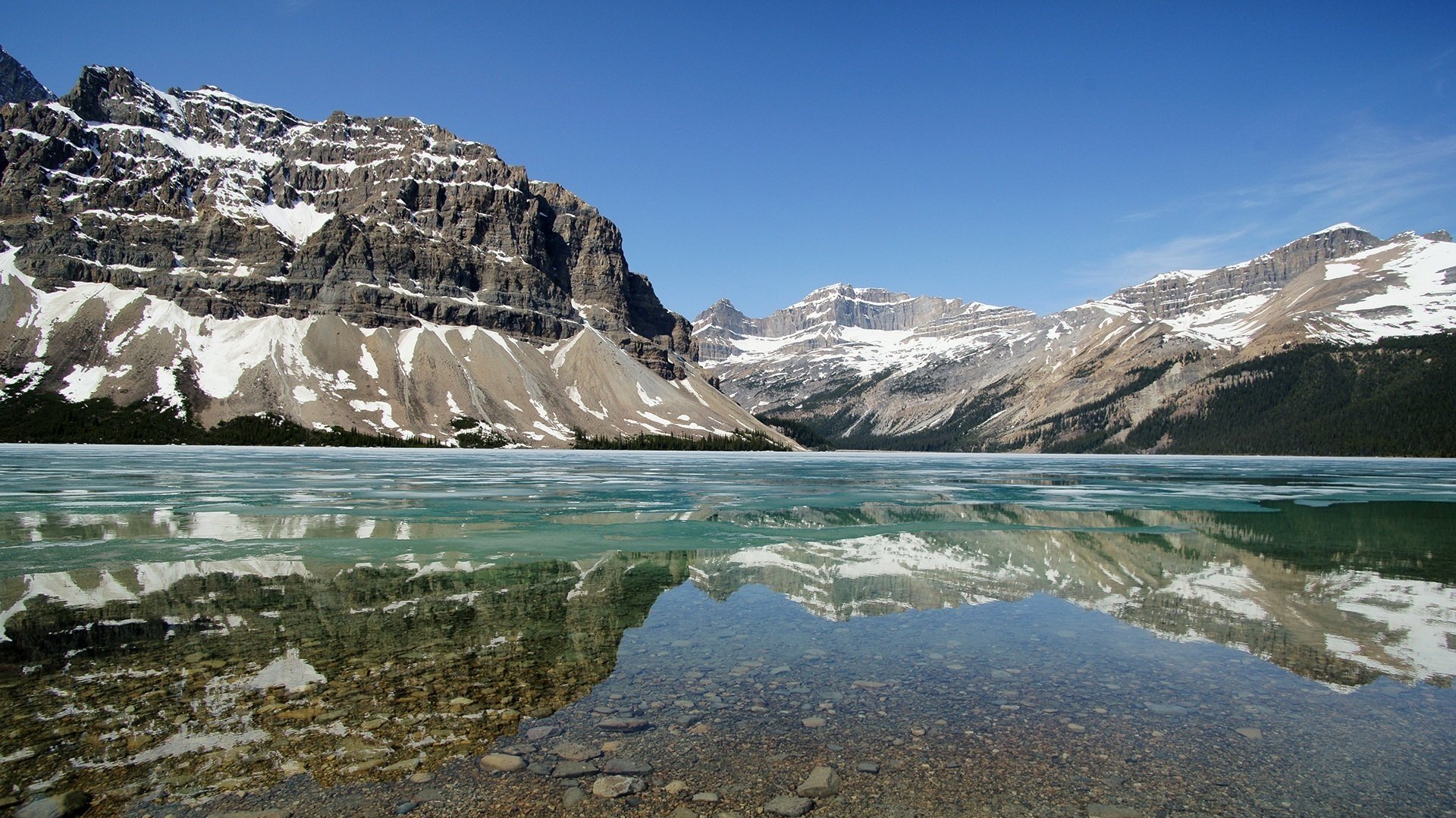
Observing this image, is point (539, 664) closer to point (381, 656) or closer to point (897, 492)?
point (381, 656)

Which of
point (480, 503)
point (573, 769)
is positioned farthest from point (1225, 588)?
point (480, 503)

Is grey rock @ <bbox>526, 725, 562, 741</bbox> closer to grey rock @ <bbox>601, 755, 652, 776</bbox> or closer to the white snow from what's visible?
grey rock @ <bbox>601, 755, 652, 776</bbox>

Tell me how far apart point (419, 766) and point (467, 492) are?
46112mm

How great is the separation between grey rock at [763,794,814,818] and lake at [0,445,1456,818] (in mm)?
40

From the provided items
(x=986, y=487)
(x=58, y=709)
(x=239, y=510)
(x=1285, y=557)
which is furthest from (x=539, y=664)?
(x=986, y=487)

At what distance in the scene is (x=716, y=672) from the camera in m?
13.2

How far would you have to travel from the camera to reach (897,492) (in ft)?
197

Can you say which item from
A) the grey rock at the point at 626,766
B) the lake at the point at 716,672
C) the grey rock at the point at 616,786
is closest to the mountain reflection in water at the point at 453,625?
the lake at the point at 716,672

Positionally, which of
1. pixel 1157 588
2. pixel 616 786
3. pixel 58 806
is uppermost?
pixel 58 806

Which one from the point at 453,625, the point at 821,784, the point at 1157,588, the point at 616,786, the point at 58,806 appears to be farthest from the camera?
the point at 1157,588

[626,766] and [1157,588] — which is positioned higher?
[626,766]

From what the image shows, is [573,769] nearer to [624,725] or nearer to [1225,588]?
[624,725]

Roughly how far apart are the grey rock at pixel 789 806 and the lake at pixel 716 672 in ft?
0.13

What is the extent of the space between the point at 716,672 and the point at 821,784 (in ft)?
14.7
